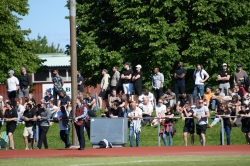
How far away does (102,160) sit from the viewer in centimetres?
2095

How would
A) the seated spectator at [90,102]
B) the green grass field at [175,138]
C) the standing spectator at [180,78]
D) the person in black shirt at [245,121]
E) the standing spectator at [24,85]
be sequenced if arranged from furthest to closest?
the standing spectator at [24,85]
the standing spectator at [180,78]
the seated spectator at [90,102]
the green grass field at [175,138]
the person in black shirt at [245,121]

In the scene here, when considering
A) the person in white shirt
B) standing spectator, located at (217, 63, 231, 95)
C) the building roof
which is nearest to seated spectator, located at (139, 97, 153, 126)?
the person in white shirt

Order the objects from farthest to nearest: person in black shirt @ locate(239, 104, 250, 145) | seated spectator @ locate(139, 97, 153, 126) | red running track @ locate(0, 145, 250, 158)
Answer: seated spectator @ locate(139, 97, 153, 126), person in black shirt @ locate(239, 104, 250, 145), red running track @ locate(0, 145, 250, 158)

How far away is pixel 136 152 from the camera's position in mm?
23688

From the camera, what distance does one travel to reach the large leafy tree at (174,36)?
150ft

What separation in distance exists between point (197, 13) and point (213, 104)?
17164mm

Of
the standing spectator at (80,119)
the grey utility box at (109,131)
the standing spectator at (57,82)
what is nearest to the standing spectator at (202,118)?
the grey utility box at (109,131)

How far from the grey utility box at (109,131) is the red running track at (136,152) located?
1067 millimetres

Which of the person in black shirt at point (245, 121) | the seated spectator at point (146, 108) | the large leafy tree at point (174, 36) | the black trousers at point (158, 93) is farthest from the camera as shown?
the large leafy tree at point (174, 36)

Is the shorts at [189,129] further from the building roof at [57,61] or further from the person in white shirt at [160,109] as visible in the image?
the building roof at [57,61]

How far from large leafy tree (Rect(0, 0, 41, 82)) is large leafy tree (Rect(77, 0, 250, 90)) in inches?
303

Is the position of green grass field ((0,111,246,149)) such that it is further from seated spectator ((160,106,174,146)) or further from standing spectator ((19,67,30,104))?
seated spectator ((160,106,174,146))

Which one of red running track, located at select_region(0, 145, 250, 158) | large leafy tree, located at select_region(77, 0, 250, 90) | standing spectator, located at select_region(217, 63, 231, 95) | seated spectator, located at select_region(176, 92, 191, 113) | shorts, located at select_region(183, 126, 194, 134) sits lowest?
red running track, located at select_region(0, 145, 250, 158)

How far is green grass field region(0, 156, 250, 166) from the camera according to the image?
1904 cm
